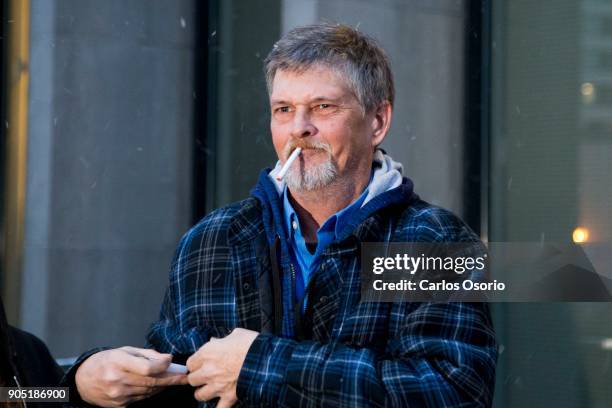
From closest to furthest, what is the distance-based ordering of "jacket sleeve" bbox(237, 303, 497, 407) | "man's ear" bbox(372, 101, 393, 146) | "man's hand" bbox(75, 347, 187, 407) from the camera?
"jacket sleeve" bbox(237, 303, 497, 407) < "man's hand" bbox(75, 347, 187, 407) < "man's ear" bbox(372, 101, 393, 146)

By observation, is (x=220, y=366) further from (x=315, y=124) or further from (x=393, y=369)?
(x=315, y=124)

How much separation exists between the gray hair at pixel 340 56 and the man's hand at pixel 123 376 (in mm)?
780

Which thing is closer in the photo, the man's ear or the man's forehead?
the man's forehead

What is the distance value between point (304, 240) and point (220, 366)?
44cm

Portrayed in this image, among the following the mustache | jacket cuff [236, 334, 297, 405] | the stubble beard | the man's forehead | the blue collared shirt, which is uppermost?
the man's forehead

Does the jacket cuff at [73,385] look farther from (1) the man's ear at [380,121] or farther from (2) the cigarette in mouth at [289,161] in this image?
(1) the man's ear at [380,121]

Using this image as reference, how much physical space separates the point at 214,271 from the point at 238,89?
8.83 feet

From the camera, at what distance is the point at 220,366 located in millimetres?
2277

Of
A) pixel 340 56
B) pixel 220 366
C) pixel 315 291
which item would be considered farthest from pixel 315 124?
pixel 220 366

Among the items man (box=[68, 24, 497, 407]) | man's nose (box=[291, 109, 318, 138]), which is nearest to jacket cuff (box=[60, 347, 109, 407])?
man (box=[68, 24, 497, 407])

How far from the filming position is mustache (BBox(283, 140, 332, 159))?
2523 millimetres

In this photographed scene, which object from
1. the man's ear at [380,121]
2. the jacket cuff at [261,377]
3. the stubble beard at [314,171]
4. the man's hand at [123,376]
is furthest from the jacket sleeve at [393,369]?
the man's ear at [380,121]

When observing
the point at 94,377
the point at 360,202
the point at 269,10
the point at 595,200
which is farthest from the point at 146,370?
the point at 269,10

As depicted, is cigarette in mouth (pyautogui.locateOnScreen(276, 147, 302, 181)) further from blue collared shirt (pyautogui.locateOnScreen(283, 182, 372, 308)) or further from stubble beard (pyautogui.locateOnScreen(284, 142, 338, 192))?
blue collared shirt (pyautogui.locateOnScreen(283, 182, 372, 308))
